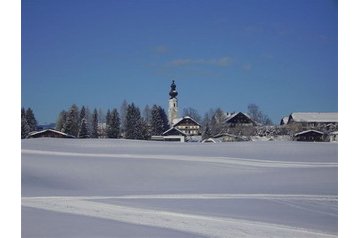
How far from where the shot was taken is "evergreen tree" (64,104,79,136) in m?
4.79

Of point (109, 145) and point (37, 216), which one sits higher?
point (109, 145)

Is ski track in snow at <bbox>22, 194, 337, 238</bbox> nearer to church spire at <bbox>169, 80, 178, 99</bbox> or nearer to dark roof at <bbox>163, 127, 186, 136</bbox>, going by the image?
dark roof at <bbox>163, 127, 186, 136</bbox>

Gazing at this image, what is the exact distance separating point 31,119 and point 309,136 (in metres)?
3.37

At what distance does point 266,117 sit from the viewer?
4.96 meters

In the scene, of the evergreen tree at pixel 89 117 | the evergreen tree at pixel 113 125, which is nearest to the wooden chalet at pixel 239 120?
the evergreen tree at pixel 113 125

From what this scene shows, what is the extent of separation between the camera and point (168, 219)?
400cm

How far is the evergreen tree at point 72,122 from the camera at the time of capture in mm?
4793

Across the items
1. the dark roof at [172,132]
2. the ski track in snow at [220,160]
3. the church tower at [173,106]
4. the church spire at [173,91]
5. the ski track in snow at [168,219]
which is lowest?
the ski track in snow at [168,219]

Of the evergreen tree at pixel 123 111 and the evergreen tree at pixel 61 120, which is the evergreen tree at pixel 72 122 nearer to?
the evergreen tree at pixel 61 120
